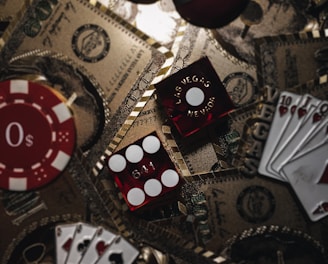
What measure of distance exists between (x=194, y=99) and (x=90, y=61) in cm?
75

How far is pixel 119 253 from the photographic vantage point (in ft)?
10.4

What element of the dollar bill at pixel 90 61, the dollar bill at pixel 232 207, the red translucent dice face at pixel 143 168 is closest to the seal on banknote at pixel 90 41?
the dollar bill at pixel 90 61

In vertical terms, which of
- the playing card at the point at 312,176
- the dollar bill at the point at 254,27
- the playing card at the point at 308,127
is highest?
the dollar bill at the point at 254,27

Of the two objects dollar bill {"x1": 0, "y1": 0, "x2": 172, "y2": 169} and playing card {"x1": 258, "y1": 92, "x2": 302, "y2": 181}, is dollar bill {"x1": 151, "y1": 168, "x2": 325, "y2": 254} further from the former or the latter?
dollar bill {"x1": 0, "y1": 0, "x2": 172, "y2": 169}

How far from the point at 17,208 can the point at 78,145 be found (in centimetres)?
60

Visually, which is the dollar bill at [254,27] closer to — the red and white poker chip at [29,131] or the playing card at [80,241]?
the red and white poker chip at [29,131]

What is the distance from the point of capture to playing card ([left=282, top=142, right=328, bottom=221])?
317 cm

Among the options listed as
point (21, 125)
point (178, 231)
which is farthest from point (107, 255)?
point (21, 125)

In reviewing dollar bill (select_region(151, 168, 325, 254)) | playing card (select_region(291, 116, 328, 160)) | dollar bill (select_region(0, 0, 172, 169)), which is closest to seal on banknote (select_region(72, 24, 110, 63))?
dollar bill (select_region(0, 0, 172, 169))

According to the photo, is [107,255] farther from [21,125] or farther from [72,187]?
[21,125]

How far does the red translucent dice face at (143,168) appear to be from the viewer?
3113 mm

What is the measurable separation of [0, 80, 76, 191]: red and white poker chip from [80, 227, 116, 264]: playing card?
548 millimetres

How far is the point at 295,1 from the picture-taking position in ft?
10.8

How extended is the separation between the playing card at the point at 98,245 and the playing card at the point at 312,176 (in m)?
1.24
